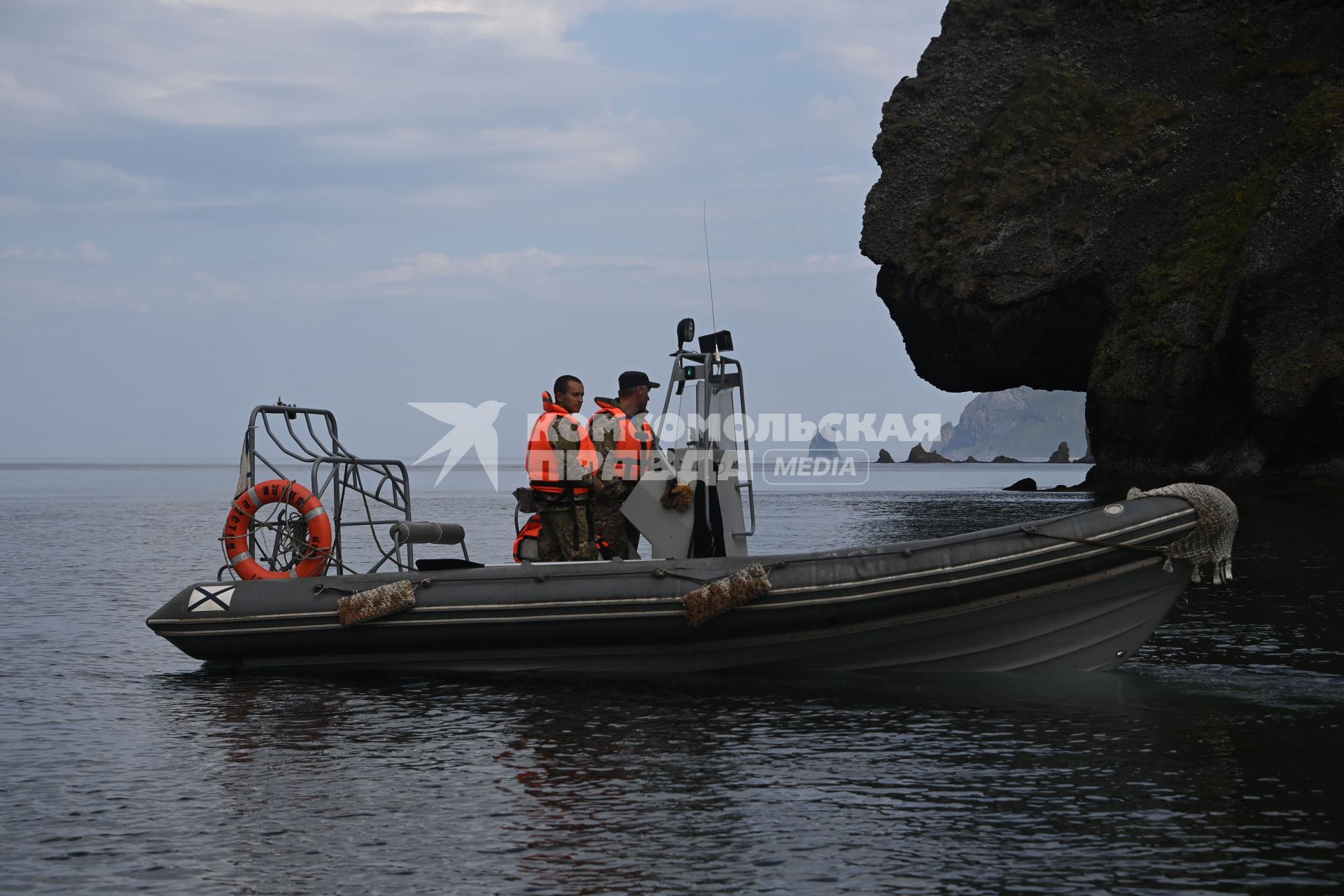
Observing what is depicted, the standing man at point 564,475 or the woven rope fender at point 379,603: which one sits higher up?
the standing man at point 564,475

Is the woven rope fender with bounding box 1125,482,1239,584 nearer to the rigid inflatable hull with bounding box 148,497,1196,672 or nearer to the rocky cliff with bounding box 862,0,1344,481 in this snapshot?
the rigid inflatable hull with bounding box 148,497,1196,672

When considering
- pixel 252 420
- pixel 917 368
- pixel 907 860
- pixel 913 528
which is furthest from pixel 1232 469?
pixel 907 860

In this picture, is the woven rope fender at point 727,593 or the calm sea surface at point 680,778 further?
the woven rope fender at point 727,593

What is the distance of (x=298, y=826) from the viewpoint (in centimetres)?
566

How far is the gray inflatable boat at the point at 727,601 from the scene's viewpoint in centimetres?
842

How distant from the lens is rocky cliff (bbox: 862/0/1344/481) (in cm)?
3231

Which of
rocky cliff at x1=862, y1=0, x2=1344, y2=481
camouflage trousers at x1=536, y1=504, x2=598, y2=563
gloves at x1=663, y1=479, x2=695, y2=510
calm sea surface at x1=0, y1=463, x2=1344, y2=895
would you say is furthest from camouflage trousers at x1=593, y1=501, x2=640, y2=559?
rocky cliff at x1=862, y1=0, x2=1344, y2=481

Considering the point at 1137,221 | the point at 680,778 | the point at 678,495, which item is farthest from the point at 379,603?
the point at 1137,221

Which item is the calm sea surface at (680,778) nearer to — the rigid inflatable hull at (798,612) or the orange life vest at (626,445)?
the rigid inflatable hull at (798,612)

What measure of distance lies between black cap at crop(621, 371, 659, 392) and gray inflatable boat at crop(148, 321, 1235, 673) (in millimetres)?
284

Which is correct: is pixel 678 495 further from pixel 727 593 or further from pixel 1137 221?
pixel 1137 221

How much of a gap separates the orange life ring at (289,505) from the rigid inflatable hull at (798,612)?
461mm

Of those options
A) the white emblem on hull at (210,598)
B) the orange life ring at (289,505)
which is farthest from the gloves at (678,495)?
the white emblem on hull at (210,598)

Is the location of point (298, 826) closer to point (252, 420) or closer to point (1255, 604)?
point (252, 420)
